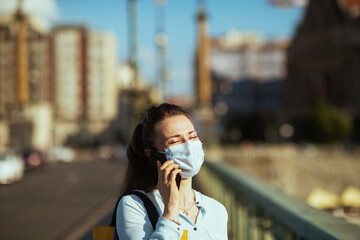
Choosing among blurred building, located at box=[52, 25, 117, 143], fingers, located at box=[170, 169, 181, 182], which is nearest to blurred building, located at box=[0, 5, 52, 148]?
blurred building, located at box=[52, 25, 117, 143]

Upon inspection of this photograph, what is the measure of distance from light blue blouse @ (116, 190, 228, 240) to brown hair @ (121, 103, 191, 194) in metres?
0.13

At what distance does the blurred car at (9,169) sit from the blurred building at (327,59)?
62242mm

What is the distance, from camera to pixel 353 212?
30.5 metres

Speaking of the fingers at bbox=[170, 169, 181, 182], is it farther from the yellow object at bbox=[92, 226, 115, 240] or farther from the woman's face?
the yellow object at bbox=[92, 226, 115, 240]

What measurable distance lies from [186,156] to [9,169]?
22079 mm

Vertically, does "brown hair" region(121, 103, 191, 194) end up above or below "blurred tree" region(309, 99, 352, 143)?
above

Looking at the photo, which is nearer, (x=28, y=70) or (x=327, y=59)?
(x=28, y=70)

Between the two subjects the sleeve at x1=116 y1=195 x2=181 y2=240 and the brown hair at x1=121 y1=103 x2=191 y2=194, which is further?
the brown hair at x1=121 y1=103 x2=191 y2=194

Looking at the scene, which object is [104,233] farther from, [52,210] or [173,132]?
[52,210]

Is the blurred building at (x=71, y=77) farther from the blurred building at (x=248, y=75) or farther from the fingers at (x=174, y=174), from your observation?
the fingers at (x=174, y=174)

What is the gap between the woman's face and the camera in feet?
8.41

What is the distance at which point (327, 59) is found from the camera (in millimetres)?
90688

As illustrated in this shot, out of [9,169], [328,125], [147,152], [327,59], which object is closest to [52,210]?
[9,169]

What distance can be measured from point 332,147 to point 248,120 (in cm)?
2843
